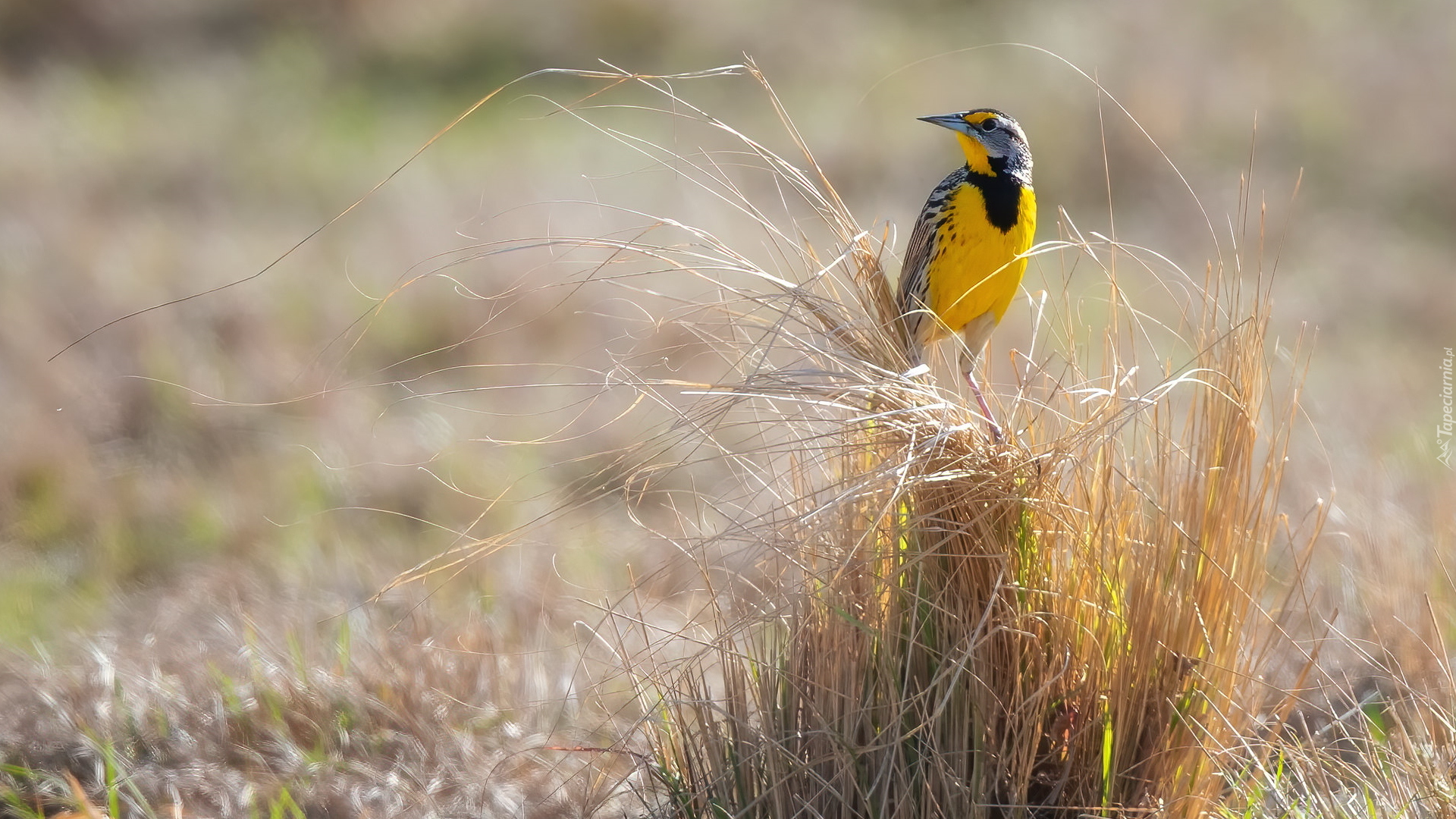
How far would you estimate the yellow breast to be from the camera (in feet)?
9.98

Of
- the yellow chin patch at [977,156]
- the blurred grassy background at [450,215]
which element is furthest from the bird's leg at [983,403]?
the blurred grassy background at [450,215]

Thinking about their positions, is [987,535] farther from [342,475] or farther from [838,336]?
[342,475]

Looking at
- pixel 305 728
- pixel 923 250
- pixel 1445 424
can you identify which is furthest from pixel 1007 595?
pixel 1445 424

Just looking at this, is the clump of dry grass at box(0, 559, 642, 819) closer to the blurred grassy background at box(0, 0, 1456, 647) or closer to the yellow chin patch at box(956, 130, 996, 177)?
the blurred grassy background at box(0, 0, 1456, 647)

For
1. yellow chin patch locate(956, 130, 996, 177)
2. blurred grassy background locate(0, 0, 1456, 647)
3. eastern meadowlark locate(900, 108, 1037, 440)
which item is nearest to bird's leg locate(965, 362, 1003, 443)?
eastern meadowlark locate(900, 108, 1037, 440)

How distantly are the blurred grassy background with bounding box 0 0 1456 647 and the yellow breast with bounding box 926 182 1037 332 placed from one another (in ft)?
3.14

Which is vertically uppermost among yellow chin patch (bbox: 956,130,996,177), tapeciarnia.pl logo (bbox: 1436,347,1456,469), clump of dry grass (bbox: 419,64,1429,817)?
yellow chin patch (bbox: 956,130,996,177)

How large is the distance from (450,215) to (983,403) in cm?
694

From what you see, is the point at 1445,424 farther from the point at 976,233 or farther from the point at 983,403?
the point at 983,403

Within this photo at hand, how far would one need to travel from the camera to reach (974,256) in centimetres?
306

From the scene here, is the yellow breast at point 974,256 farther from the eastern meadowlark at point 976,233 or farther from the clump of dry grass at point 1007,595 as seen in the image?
the clump of dry grass at point 1007,595

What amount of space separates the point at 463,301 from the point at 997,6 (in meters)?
9.62

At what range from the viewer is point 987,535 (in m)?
2.12

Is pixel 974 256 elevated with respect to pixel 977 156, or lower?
lower
